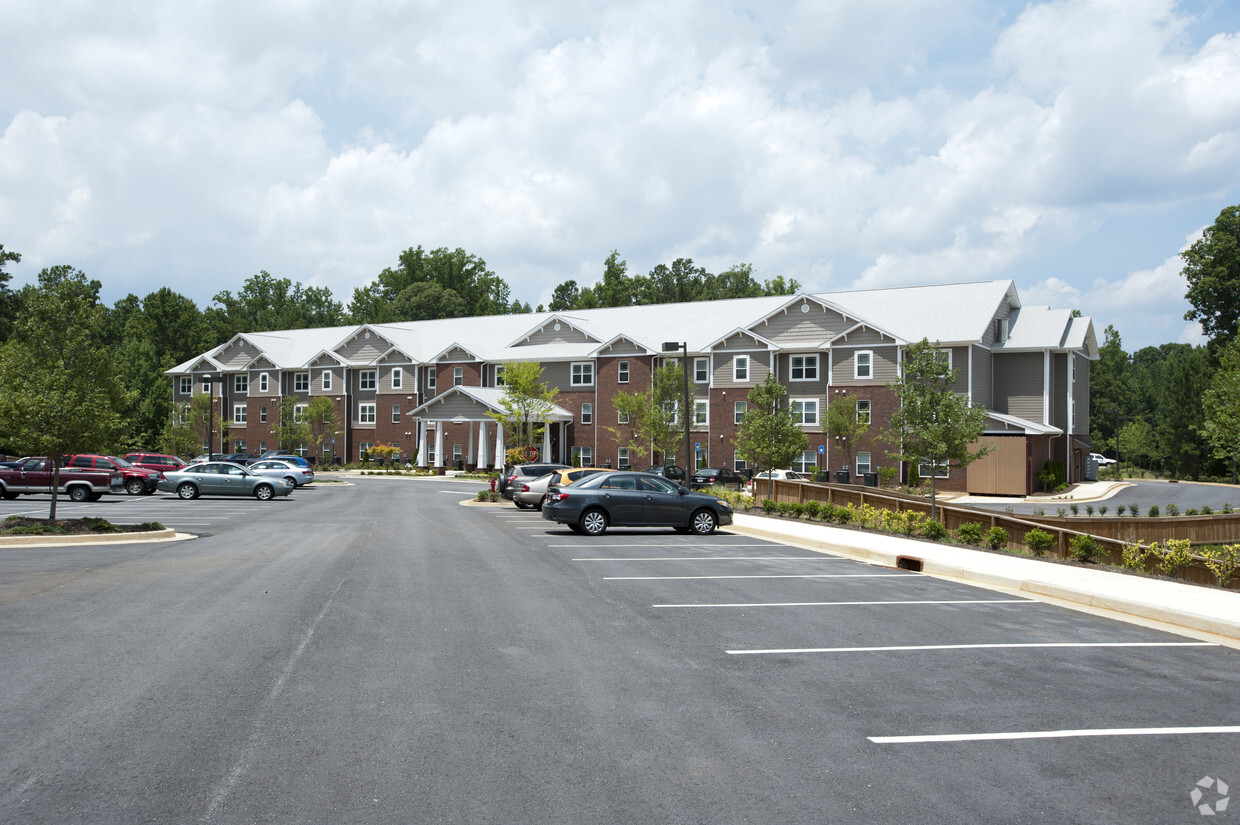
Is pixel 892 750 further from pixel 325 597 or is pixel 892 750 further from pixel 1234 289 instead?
pixel 1234 289

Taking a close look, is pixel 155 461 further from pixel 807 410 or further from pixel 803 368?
pixel 803 368

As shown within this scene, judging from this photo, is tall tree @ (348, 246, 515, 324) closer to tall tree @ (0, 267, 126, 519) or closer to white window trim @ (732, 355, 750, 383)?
white window trim @ (732, 355, 750, 383)

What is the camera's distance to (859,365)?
5056 cm

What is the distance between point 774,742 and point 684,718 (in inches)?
31.8

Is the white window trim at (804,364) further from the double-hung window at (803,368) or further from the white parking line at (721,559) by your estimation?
the white parking line at (721,559)

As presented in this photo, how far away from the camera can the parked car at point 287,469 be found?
44188 mm

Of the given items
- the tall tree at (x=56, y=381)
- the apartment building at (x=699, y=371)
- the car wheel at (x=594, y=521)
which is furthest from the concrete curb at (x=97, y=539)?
the apartment building at (x=699, y=371)

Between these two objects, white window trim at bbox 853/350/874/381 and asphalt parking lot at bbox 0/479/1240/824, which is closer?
asphalt parking lot at bbox 0/479/1240/824

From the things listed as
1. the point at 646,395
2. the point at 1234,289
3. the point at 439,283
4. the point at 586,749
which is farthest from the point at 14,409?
the point at 439,283

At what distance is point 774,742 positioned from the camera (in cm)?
649

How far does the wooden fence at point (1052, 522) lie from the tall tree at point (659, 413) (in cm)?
1486

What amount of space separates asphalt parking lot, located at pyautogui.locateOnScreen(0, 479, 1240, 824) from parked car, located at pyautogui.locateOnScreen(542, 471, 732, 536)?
7823 mm

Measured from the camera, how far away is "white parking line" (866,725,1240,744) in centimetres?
661

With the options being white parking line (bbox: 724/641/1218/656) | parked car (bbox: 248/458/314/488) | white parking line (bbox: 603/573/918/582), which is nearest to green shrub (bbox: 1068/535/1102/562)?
white parking line (bbox: 603/573/918/582)
